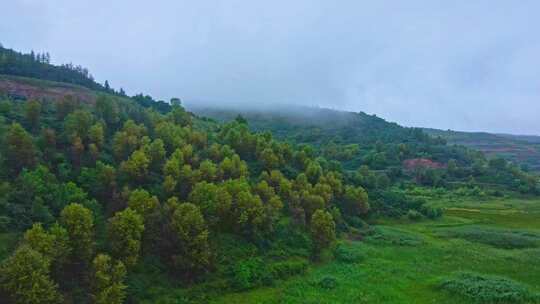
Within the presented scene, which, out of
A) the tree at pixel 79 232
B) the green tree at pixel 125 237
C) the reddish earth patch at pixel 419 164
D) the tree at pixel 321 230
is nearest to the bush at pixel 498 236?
the tree at pixel 321 230

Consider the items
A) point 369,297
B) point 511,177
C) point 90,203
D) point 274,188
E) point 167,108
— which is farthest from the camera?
point 167,108

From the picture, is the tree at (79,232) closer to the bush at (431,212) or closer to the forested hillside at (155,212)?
the forested hillside at (155,212)

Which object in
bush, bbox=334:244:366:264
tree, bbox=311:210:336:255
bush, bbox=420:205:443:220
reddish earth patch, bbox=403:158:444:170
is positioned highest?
reddish earth patch, bbox=403:158:444:170

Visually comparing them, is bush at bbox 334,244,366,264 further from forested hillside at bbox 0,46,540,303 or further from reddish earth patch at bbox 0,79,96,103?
reddish earth patch at bbox 0,79,96,103

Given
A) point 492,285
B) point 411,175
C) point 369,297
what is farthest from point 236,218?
point 411,175

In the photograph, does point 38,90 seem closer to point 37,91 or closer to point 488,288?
point 37,91

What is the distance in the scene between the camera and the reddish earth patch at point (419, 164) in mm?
169875

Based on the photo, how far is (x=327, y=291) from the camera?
55.2 m

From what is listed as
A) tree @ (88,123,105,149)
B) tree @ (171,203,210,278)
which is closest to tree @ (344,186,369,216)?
tree @ (171,203,210,278)

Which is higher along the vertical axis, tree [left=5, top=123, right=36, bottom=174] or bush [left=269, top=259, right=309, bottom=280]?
tree [left=5, top=123, right=36, bottom=174]

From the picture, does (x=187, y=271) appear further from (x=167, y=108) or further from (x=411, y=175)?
(x=167, y=108)

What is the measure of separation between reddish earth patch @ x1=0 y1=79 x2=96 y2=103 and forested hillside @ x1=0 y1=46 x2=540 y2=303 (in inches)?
1593

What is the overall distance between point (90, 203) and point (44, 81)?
116 metres

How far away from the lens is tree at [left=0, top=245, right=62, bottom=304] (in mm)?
40819
